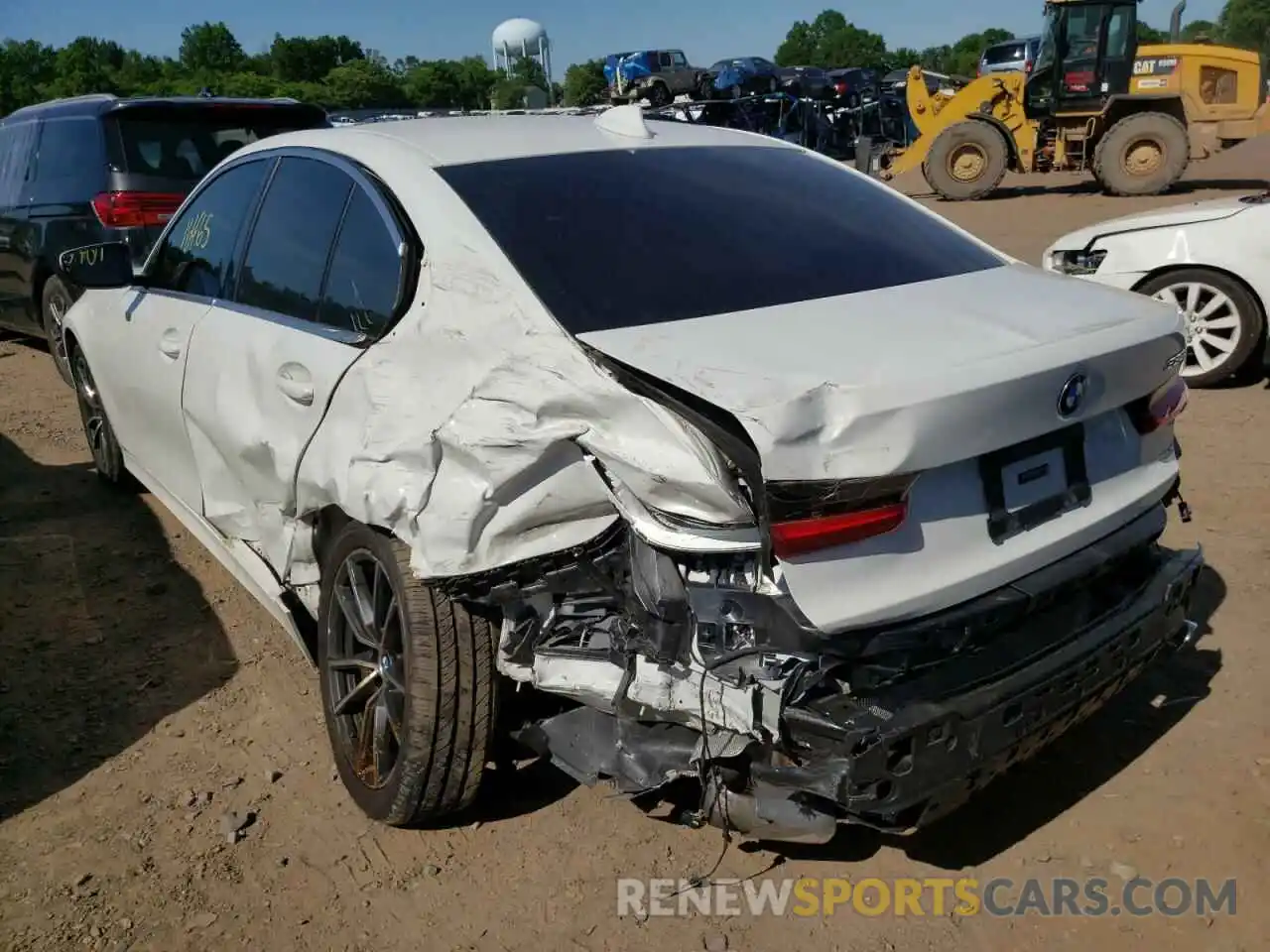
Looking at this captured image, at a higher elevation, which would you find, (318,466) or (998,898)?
(318,466)

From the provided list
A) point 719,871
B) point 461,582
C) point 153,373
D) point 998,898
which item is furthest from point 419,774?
point 153,373

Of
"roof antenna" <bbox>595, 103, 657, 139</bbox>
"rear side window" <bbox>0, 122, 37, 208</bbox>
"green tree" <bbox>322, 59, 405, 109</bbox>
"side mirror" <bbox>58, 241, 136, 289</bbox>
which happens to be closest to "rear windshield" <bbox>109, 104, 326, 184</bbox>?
"rear side window" <bbox>0, 122, 37, 208</bbox>

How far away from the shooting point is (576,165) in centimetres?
306

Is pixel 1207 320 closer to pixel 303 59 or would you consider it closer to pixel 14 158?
pixel 14 158

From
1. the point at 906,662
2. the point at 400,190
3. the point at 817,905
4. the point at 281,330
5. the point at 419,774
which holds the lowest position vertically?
the point at 817,905

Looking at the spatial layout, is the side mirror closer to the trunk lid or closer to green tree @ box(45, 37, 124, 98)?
the trunk lid

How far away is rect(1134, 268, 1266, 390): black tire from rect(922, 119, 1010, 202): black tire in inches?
434

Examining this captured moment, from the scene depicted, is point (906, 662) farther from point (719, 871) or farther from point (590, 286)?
point (590, 286)

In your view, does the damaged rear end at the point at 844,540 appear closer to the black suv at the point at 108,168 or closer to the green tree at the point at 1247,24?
the black suv at the point at 108,168

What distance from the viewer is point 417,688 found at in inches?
104

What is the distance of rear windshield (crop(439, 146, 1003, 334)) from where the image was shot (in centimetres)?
260

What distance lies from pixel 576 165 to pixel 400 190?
1.61 ft

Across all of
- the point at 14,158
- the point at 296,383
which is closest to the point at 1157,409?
the point at 296,383

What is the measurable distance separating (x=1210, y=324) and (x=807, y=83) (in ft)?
83.5
